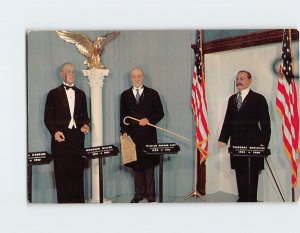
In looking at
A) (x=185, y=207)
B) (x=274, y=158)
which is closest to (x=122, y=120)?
(x=185, y=207)

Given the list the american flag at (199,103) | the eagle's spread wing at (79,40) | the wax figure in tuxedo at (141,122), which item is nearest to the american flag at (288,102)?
the american flag at (199,103)

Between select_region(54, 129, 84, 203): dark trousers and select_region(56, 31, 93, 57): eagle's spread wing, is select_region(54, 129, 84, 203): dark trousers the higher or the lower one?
the lower one

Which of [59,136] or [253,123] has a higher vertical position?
[253,123]

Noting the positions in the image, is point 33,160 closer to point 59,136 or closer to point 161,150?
point 59,136

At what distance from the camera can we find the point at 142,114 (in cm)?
487

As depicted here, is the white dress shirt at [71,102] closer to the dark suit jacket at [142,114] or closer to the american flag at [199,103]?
the dark suit jacket at [142,114]

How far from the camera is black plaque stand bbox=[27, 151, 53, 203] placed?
482 cm

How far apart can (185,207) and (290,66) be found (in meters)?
1.91

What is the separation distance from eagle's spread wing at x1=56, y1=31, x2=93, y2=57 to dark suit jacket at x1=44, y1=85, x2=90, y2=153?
433 millimetres

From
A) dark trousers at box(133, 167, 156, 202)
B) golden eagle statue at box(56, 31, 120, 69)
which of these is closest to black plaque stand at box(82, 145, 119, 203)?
dark trousers at box(133, 167, 156, 202)

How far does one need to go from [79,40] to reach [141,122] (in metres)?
1.13

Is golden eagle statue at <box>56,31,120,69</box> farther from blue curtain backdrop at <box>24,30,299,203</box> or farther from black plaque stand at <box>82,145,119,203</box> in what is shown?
black plaque stand at <box>82,145,119,203</box>

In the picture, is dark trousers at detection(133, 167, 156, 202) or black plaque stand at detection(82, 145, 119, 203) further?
dark trousers at detection(133, 167, 156, 202)

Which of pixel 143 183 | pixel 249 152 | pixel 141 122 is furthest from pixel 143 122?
pixel 249 152
